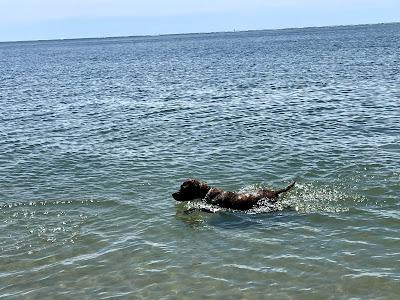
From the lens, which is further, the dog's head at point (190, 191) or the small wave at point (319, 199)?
the dog's head at point (190, 191)

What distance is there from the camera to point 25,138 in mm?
26969

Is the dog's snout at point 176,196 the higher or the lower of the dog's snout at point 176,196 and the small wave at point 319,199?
the higher

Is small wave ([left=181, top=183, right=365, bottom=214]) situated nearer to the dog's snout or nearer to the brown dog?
the brown dog

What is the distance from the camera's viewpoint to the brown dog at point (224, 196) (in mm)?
14836

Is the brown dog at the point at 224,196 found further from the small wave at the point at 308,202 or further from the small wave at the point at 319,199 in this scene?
the small wave at the point at 319,199

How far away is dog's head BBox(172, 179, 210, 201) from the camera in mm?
15531

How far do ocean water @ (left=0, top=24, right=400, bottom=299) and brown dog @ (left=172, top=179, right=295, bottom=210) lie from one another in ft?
1.16

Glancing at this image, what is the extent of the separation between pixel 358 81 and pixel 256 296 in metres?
39.4

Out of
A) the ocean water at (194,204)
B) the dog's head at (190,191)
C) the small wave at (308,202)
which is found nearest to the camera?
the ocean water at (194,204)

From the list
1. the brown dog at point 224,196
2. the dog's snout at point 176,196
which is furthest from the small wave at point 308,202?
the dog's snout at point 176,196

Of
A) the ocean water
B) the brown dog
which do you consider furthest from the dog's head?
the ocean water

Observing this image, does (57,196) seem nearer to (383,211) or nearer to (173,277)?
(173,277)

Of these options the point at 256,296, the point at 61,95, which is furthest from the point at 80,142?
the point at 61,95

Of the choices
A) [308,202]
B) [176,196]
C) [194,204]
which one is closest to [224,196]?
[194,204]
